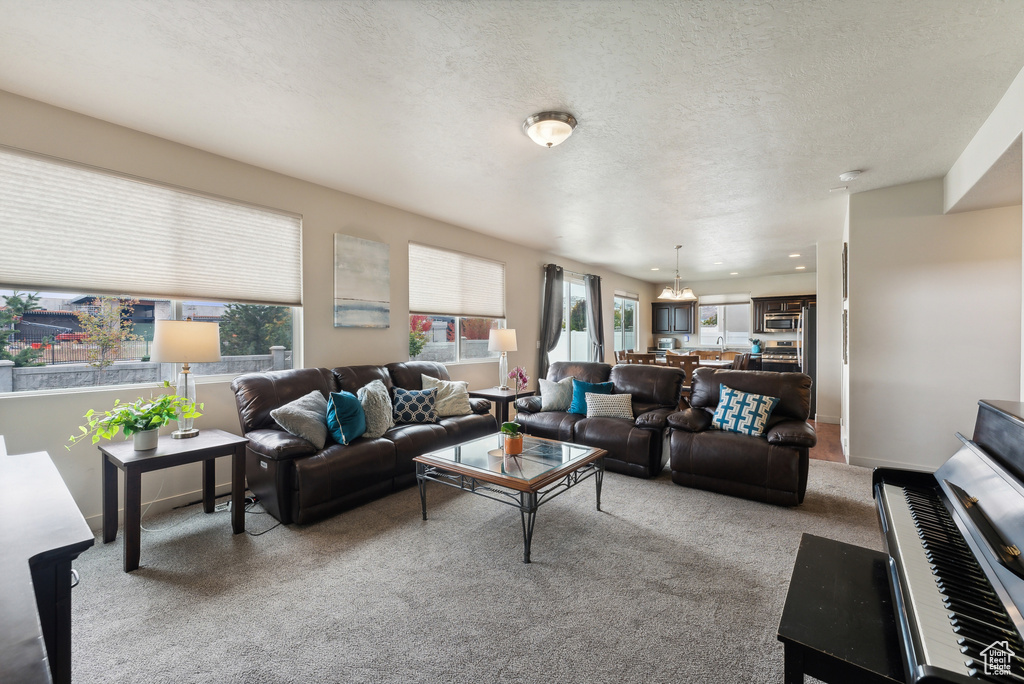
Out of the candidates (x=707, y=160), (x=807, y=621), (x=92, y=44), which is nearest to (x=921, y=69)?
(x=707, y=160)

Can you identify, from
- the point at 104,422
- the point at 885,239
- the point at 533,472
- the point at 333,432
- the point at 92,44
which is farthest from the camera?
the point at 885,239

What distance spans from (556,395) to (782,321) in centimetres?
720

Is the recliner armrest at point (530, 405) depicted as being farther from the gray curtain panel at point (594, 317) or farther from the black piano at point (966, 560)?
the gray curtain panel at point (594, 317)

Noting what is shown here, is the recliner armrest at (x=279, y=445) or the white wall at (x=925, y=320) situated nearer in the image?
the recliner armrest at (x=279, y=445)

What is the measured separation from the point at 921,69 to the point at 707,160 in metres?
1.32

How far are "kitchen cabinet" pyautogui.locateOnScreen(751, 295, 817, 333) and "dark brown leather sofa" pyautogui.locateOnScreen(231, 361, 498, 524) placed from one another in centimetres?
828

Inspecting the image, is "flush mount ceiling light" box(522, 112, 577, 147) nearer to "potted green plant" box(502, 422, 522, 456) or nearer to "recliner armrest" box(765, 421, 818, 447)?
"potted green plant" box(502, 422, 522, 456)

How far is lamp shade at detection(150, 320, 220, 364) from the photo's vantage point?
2596 millimetres

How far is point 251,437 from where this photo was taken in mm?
3002

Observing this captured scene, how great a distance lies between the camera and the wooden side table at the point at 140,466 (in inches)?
91.3

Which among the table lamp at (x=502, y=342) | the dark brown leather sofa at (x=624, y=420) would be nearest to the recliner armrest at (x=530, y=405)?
the dark brown leather sofa at (x=624, y=420)

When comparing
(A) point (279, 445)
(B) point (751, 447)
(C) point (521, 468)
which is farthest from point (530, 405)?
(A) point (279, 445)

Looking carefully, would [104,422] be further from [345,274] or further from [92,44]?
[345,274]

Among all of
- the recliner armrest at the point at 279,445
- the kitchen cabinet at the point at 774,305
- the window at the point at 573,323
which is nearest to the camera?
the recliner armrest at the point at 279,445
